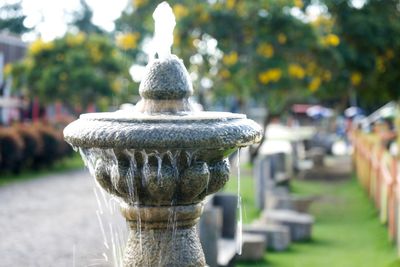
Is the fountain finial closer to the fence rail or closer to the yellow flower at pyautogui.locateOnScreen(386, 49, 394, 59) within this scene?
the fence rail

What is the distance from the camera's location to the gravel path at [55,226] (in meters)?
7.42

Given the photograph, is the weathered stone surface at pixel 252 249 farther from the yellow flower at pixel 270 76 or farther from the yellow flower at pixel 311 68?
the yellow flower at pixel 311 68

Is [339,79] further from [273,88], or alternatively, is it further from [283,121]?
[283,121]

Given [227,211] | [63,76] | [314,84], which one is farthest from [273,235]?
[63,76]

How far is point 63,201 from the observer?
470 inches

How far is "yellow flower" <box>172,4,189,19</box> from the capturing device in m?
13.1

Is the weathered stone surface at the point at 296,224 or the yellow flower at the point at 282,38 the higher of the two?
the yellow flower at the point at 282,38

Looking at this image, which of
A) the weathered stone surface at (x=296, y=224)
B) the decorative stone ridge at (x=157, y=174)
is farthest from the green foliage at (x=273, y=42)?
the decorative stone ridge at (x=157, y=174)

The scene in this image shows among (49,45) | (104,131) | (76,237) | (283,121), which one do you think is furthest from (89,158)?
(283,121)

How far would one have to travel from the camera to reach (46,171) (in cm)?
1658

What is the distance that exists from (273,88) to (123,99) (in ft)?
26.1

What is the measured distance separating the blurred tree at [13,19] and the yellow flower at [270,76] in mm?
24237

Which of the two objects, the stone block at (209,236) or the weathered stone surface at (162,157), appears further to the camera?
the stone block at (209,236)

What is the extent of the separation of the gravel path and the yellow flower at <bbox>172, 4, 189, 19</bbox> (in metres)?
4.03
